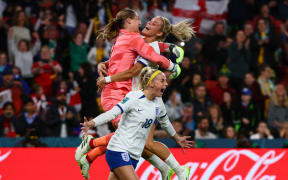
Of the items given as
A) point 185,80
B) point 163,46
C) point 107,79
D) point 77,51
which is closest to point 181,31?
point 163,46

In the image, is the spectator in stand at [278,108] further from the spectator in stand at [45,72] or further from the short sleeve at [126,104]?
the short sleeve at [126,104]

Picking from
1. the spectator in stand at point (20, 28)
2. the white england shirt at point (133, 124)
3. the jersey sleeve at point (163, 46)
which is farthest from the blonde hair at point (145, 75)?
the spectator in stand at point (20, 28)

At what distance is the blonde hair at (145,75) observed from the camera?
8070 mm

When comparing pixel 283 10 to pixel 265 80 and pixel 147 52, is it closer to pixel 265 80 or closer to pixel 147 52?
pixel 265 80

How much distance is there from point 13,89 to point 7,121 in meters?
0.86

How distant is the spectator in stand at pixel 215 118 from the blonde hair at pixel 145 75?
18.3ft

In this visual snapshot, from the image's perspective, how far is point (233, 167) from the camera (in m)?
10.1

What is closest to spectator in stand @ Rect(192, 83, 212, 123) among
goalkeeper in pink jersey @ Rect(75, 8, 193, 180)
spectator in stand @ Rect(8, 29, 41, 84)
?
spectator in stand @ Rect(8, 29, 41, 84)

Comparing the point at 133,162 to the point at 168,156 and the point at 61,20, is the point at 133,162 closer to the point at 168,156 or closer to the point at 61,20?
the point at 168,156

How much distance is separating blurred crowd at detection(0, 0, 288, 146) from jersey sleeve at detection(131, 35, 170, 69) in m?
4.17

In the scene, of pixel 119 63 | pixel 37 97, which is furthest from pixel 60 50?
pixel 119 63

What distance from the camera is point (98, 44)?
50.1 ft

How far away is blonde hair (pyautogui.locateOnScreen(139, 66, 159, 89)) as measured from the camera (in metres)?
8.07

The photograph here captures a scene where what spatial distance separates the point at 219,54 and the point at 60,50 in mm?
3298
